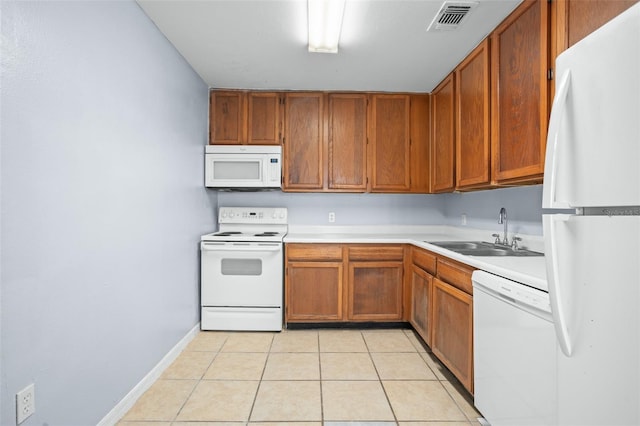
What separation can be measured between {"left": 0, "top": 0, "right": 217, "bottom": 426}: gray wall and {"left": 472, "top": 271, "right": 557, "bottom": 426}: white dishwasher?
1882 mm

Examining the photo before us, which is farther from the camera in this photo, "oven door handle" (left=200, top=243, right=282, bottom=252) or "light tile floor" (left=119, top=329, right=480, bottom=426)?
"oven door handle" (left=200, top=243, right=282, bottom=252)

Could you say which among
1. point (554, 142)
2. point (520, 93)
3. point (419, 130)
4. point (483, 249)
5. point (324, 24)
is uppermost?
point (324, 24)

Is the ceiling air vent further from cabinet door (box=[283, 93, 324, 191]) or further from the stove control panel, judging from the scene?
the stove control panel

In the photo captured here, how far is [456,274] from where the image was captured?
1950 millimetres

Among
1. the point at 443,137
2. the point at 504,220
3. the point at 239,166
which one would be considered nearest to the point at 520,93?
the point at 504,220

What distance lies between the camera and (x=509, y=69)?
1894 millimetres

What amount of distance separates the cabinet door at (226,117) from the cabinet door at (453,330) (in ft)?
7.63

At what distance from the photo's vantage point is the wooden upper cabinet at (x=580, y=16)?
1196mm

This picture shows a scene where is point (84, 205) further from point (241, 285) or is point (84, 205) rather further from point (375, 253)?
point (375, 253)

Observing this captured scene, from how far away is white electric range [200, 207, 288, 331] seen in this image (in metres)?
2.82

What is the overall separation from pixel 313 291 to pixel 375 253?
686mm

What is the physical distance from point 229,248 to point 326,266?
910 mm

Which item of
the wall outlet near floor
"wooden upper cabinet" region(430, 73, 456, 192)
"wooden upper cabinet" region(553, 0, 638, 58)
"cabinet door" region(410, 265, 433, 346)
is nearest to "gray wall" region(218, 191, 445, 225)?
"wooden upper cabinet" region(430, 73, 456, 192)

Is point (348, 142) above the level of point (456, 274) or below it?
above
